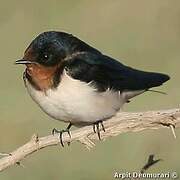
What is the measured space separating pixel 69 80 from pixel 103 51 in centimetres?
377

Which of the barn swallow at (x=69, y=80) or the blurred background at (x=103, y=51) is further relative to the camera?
the blurred background at (x=103, y=51)

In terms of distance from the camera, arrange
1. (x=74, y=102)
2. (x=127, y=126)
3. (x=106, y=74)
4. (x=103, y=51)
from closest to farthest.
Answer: (x=127, y=126)
(x=74, y=102)
(x=106, y=74)
(x=103, y=51)

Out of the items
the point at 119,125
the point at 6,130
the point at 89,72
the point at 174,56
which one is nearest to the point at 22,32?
the point at 174,56

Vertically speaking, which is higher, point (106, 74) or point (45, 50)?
point (45, 50)

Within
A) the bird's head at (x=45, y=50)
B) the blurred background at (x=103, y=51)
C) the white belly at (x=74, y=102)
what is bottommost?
the blurred background at (x=103, y=51)

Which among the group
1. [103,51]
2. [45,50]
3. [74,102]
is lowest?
[103,51]

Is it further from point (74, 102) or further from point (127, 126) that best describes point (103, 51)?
point (127, 126)

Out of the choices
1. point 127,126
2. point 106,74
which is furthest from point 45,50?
point 127,126

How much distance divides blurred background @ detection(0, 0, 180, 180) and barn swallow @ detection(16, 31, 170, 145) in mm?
1280

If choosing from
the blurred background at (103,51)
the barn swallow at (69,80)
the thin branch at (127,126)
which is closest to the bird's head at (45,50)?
the barn swallow at (69,80)

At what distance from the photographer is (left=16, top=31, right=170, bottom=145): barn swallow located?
3252mm

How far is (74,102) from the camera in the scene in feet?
10.7

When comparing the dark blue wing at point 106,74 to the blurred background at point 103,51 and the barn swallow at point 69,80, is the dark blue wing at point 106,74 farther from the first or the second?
the blurred background at point 103,51

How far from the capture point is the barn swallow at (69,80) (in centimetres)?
325
